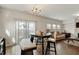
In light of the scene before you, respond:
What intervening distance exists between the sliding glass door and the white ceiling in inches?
9.0

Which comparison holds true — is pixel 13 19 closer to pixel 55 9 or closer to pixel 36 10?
pixel 36 10

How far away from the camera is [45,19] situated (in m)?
1.80

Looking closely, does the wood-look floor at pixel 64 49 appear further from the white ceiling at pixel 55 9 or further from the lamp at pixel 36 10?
the lamp at pixel 36 10

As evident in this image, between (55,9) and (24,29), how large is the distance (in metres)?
0.66

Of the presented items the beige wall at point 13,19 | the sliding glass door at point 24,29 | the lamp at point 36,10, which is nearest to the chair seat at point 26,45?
the sliding glass door at point 24,29

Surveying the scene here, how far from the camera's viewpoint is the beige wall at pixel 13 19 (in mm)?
1744

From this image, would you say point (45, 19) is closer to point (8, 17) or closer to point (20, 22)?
point (20, 22)

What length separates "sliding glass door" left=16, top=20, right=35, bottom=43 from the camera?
1.79 meters

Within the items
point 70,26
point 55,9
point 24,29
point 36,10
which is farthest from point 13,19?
point 70,26

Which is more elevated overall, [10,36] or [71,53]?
[10,36]

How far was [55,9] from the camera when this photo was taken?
1.80m

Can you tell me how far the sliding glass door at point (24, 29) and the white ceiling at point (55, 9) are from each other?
0.75 ft
